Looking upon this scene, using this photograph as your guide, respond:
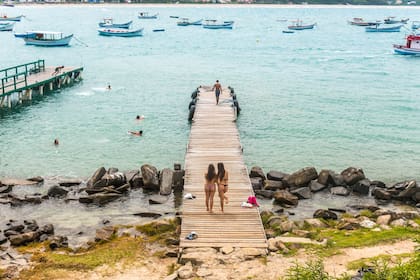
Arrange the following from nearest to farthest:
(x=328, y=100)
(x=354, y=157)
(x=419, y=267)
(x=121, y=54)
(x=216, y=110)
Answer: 1. (x=419, y=267)
2. (x=354, y=157)
3. (x=216, y=110)
4. (x=328, y=100)
5. (x=121, y=54)

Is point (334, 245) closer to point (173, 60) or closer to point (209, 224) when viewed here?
point (209, 224)

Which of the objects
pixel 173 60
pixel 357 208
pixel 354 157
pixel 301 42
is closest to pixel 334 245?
pixel 357 208

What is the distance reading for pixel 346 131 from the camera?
4216cm

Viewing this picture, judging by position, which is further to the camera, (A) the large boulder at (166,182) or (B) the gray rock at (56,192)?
(A) the large boulder at (166,182)

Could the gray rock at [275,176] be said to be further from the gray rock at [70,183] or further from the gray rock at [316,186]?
the gray rock at [70,183]

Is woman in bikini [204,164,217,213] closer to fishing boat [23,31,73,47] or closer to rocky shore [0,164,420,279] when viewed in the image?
rocky shore [0,164,420,279]

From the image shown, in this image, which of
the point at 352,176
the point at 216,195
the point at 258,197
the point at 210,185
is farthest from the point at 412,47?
the point at 210,185

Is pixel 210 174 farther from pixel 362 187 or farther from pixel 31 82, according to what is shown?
pixel 31 82

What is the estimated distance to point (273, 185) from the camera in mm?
28531

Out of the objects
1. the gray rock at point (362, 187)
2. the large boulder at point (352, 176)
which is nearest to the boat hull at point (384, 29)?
the large boulder at point (352, 176)

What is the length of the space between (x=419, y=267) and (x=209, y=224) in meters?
8.99

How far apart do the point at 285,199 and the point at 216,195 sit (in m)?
4.75

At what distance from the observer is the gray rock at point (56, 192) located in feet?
91.0

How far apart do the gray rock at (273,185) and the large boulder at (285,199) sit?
4.28 feet
